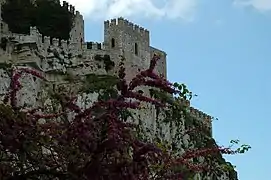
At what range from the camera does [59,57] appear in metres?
40.6

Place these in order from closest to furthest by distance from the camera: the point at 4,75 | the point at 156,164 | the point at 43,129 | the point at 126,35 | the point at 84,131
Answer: the point at 84,131
the point at 43,129
the point at 156,164
the point at 4,75
the point at 126,35

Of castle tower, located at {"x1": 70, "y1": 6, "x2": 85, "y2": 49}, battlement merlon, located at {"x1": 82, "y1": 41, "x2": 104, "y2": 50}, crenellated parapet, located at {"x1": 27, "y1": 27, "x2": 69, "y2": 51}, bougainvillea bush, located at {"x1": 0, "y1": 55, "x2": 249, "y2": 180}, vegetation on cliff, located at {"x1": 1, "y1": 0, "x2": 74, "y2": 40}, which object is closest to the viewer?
bougainvillea bush, located at {"x1": 0, "y1": 55, "x2": 249, "y2": 180}

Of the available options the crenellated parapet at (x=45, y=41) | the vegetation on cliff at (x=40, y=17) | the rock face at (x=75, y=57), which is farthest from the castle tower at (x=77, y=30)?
the crenellated parapet at (x=45, y=41)

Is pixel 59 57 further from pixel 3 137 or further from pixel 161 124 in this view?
pixel 3 137

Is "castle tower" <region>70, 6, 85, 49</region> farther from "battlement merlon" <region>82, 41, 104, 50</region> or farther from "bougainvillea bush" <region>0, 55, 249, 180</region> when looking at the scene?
"bougainvillea bush" <region>0, 55, 249, 180</region>

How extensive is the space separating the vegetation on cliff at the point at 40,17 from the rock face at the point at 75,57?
2.38ft

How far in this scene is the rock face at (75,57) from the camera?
124ft

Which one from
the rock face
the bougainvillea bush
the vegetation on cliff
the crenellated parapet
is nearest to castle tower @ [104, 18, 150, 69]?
the rock face

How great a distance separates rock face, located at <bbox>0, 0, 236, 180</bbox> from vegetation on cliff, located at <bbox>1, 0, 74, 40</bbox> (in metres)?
0.73

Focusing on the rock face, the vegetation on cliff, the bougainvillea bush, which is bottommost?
the bougainvillea bush

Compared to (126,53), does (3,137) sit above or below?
below

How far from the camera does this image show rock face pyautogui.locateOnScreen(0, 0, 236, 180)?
3778cm

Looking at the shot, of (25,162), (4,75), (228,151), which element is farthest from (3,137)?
(4,75)

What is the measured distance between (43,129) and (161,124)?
32.8m
